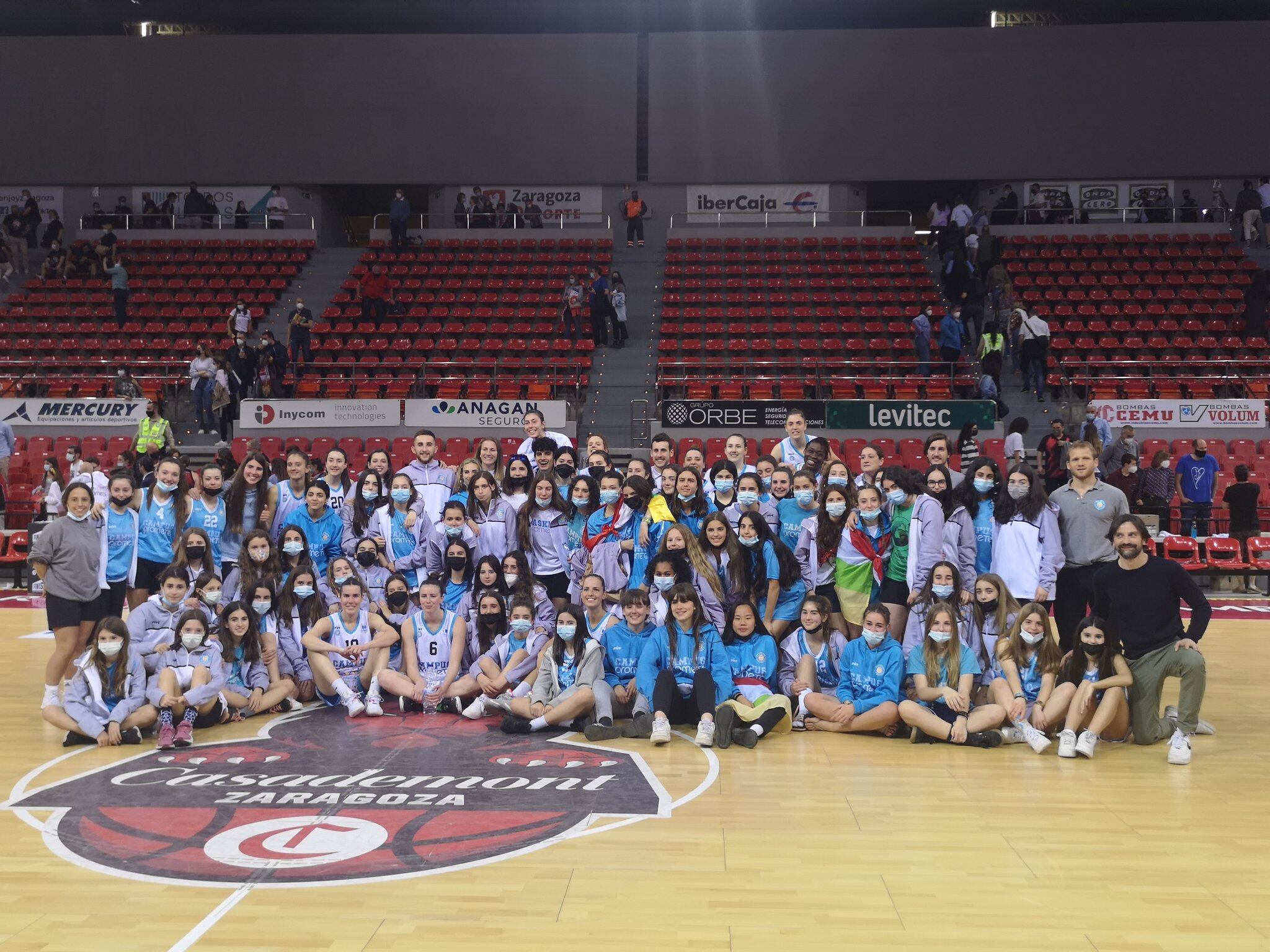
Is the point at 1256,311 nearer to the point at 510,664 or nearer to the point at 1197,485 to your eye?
the point at 1197,485

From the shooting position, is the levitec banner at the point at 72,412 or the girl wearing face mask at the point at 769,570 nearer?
the girl wearing face mask at the point at 769,570

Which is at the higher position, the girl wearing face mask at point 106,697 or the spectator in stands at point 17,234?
the spectator in stands at point 17,234

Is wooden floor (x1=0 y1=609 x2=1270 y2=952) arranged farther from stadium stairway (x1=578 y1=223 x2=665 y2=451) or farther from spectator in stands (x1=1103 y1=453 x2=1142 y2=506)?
stadium stairway (x1=578 y1=223 x2=665 y2=451)

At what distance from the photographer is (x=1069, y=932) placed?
4117 mm

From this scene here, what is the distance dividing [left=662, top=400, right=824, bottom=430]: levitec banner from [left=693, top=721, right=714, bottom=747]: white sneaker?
10413 millimetres

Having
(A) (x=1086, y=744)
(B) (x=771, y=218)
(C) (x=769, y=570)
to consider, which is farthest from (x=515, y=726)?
(B) (x=771, y=218)

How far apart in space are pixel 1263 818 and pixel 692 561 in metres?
3.72

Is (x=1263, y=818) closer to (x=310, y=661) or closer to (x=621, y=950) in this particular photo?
(x=621, y=950)

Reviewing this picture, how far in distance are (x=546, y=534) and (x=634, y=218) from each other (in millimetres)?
16453

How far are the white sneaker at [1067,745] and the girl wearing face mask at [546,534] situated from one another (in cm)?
369

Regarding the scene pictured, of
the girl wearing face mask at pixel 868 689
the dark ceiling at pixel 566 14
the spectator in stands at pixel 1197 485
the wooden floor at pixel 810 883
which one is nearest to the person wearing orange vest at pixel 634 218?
the dark ceiling at pixel 566 14

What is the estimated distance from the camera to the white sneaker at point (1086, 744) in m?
6.70

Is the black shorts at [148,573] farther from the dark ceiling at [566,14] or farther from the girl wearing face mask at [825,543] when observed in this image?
the dark ceiling at [566,14]

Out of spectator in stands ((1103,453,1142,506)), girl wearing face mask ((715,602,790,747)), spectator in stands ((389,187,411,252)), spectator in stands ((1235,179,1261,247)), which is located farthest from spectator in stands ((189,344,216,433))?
spectator in stands ((1235,179,1261,247))
